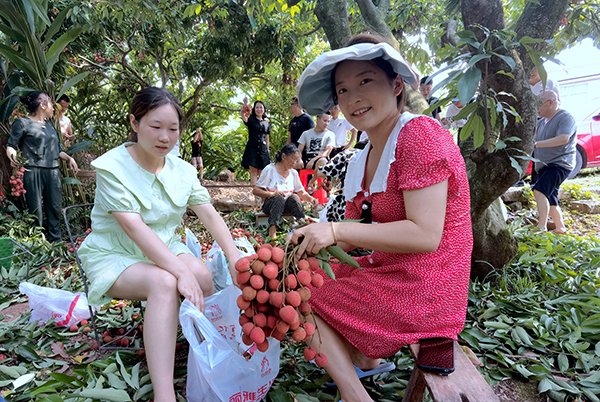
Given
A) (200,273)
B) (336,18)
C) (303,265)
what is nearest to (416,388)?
(303,265)

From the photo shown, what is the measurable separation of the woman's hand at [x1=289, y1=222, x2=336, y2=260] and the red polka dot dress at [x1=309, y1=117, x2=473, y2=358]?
27 centimetres

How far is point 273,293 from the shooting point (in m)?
1.02

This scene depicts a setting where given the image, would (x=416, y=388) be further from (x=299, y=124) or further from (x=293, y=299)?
(x=299, y=124)

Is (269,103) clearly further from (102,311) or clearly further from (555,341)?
(555,341)

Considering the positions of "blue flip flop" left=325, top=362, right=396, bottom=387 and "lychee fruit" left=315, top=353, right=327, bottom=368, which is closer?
"lychee fruit" left=315, top=353, right=327, bottom=368

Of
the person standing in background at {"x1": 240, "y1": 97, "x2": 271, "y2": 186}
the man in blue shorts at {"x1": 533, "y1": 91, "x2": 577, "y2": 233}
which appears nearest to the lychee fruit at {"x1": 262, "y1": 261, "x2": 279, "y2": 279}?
the man in blue shorts at {"x1": 533, "y1": 91, "x2": 577, "y2": 233}

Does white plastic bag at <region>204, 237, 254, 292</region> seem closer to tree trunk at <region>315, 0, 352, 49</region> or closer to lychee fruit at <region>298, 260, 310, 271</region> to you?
lychee fruit at <region>298, 260, 310, 271</region>

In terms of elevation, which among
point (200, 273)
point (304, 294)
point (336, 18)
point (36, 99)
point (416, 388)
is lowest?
point (416, 388)

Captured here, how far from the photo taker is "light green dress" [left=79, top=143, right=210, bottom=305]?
4.78 ft

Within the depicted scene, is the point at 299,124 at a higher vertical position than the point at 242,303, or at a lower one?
higher

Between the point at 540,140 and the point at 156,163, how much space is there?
3.78 metres

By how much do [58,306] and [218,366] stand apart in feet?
5.17

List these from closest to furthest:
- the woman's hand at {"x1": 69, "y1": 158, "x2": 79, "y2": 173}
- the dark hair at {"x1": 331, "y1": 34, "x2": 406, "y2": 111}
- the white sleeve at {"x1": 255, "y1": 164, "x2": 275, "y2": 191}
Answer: the dark hair at {"x1": 331, "y1": 34, "x2": 406, "y2": 111} < the woman's hand at {"x1": 69, "y1": 158, "x2": 79, "y2": 173} < the white sleeve at {"x1": 255, "y1": 164, "x2": 275, "y2": 191}

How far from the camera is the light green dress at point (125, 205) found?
1457mm
